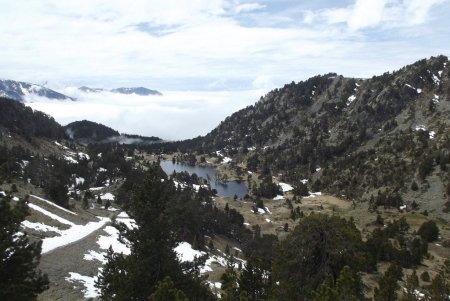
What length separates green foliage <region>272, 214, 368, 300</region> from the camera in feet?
97.8

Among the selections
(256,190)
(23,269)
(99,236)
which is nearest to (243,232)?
(99,236)

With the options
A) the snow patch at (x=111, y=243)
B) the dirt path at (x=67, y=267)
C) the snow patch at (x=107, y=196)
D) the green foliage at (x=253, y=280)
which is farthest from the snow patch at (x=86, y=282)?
the snow patch at (x=107, y=196)

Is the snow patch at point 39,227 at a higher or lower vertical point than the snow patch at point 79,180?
higher

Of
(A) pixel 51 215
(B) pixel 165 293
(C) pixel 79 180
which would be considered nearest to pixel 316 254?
(B) pixel 165 293

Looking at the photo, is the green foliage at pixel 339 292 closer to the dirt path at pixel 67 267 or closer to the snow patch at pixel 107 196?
the dirt path at pixel 67 267

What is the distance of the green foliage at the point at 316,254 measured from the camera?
29797 millimetres

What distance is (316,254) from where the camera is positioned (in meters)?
31.0

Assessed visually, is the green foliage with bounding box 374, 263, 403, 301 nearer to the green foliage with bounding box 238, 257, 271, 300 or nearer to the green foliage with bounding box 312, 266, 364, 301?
the green foliage with bounding box 238, 257, 271, 300

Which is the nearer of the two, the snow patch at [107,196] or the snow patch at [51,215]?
the snow patch at [51,215]

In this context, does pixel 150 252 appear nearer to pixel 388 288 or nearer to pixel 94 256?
pixel 388 288

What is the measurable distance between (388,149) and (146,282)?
561 feet

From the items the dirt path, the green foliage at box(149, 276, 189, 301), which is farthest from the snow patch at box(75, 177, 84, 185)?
the green foliage at box(149, 276, 189, 301)

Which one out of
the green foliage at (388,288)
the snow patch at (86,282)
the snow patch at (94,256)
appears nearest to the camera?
the green foliage at (388,288)

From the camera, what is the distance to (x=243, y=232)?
4550 inches
